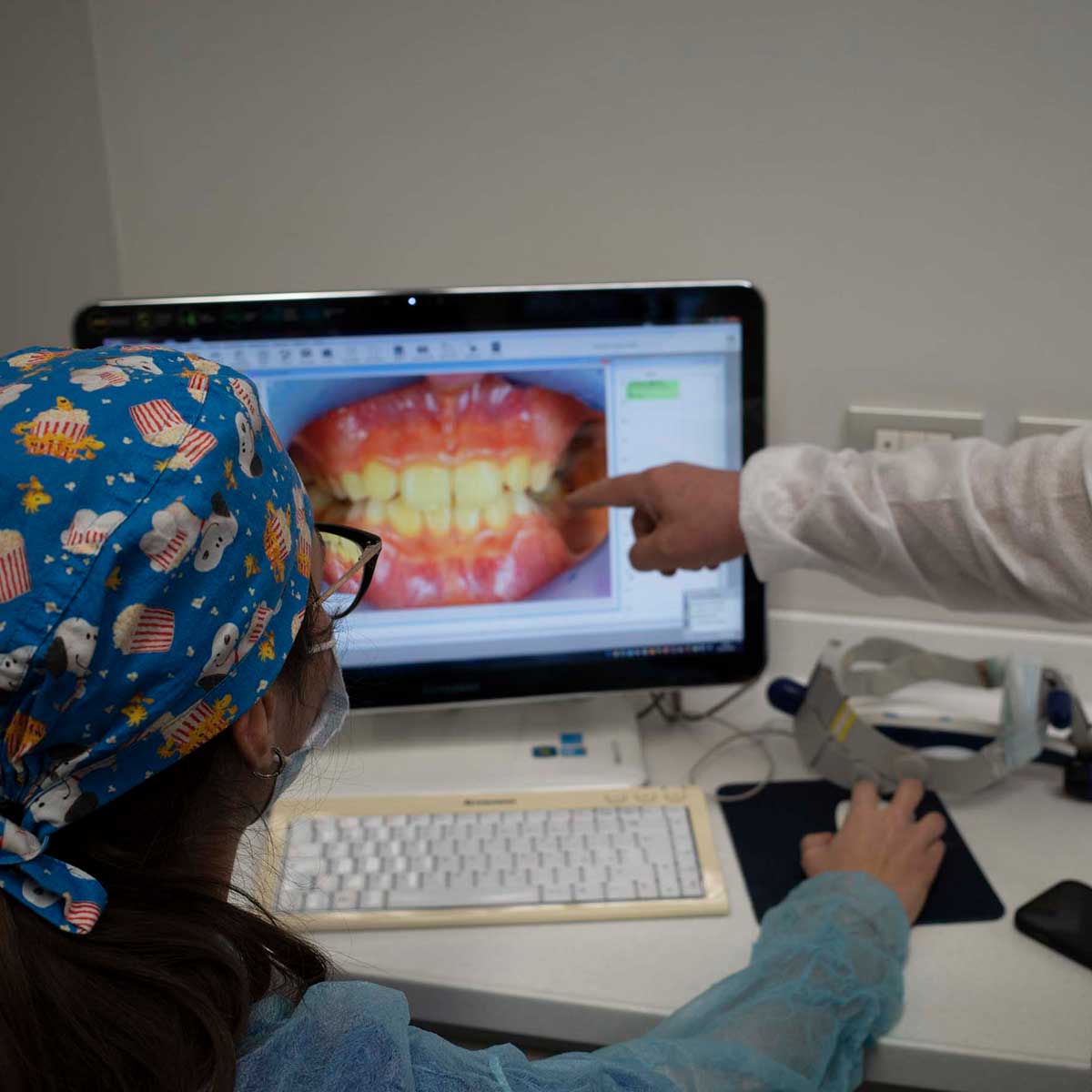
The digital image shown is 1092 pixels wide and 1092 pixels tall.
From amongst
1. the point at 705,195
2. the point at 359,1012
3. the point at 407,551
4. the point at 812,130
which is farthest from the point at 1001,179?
the point at 359,1012

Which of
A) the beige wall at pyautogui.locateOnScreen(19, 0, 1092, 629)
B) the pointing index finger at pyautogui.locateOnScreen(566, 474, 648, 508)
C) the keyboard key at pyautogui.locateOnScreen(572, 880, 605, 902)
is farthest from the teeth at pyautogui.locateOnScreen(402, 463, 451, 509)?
the keyboard key at pyautogui.locateOnScreen(572, 880, 605, 902)

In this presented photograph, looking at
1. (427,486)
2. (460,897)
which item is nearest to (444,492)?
(427,486)

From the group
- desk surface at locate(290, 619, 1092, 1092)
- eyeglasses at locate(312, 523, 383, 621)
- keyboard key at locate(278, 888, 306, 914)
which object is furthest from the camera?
keyboard key at locate(278, 888, 306, 914)

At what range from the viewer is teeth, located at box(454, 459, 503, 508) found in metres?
1.12

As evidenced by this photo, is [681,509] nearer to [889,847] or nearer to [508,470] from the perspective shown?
[508,470]

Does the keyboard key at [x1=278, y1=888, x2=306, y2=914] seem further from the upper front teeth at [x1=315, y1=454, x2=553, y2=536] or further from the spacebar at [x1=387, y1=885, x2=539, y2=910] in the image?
the upper front teeth at [x1=315, y1=454, x2=553, y2=536]

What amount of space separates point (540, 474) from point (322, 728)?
0.46 meters

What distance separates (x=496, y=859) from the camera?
3.30 feet

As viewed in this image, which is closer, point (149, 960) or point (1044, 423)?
point (149, 960)

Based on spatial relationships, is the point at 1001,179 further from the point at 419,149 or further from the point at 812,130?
the point at 419,149

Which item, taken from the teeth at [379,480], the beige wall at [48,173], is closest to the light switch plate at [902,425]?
the teeth at [379,480]

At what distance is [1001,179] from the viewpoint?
3.71 feet

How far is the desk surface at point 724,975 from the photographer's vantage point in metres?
0.82

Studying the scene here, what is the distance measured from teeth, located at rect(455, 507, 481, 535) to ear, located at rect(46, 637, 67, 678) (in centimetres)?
67
